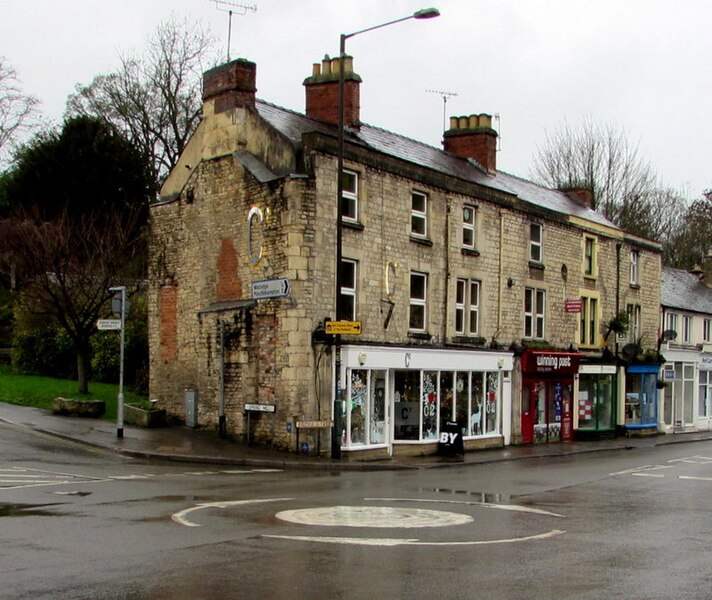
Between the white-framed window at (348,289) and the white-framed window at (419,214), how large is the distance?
125 inches

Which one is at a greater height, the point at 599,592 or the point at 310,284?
the point at 310,284

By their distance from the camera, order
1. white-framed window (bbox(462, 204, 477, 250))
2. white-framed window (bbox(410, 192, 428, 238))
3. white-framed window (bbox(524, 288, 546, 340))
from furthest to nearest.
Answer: white-framed window (bbox(524, 288, 546, 340)) < white-framed window (bbox(462, 204, 477, 250)) < white-framed window (bbox(410, 192, 428, 238))

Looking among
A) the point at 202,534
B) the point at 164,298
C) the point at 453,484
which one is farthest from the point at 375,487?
the point at 164,298

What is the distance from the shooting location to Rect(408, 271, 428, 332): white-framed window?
91.5 ft

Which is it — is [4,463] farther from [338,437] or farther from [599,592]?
[599,592]

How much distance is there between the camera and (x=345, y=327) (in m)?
22.9

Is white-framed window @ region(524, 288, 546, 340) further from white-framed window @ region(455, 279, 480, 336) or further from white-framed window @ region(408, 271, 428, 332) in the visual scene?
white-framed window @ region(408, 271, 428, 332)

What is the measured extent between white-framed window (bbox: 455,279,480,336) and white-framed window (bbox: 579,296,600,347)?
811 centimetres

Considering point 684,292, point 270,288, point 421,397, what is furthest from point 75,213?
point 684,292

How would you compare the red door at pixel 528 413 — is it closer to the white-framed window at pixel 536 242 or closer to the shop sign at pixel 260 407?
the white-framed window at pixel 536 242

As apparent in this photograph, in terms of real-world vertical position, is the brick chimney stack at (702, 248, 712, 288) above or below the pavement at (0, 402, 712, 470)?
above

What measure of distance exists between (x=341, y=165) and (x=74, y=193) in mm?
25812

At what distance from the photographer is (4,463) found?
1883 cm

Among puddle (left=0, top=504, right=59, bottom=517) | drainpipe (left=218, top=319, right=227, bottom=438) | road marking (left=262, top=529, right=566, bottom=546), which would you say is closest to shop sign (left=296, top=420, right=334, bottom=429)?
drainpipe (left=218, top=319, right=227, bottom=438)
